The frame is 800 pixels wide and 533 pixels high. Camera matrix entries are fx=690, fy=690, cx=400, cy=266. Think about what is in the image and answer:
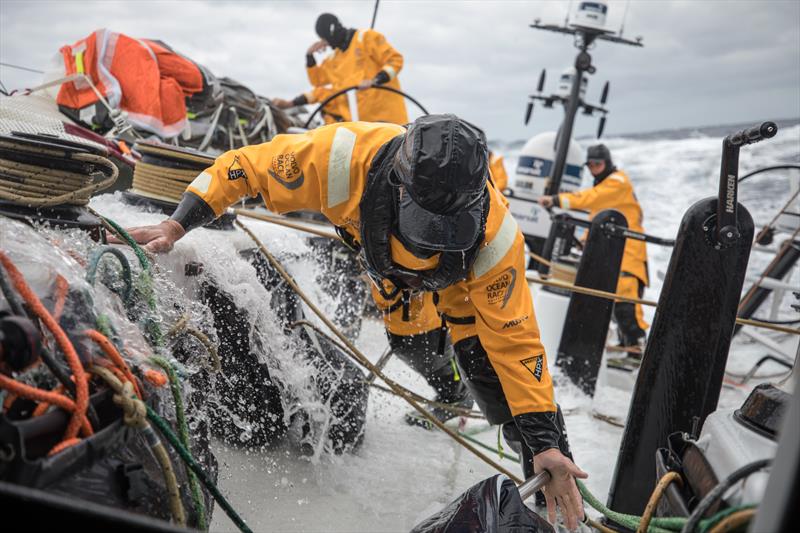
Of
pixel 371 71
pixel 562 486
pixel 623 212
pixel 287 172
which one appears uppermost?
pixel 371 71

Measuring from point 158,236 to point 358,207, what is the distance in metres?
0.69

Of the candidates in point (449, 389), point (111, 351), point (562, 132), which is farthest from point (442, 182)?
point (562, 132)

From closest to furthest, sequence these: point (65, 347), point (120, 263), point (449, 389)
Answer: point (65, 347)
point (120, 263)
point (449, 389)

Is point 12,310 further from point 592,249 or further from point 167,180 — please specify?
point 592,249

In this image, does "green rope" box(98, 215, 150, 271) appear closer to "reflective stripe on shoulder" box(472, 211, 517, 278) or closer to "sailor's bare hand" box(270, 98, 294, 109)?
"reflective stripe on shoulder" box(472, 211, 517, 278)

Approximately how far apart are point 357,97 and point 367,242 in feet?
15.9

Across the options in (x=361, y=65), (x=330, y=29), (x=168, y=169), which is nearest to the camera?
(x=168, y=169)

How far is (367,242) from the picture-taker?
2430 millimetres

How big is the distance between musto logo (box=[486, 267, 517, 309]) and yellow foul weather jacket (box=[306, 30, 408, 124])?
4.72 metres

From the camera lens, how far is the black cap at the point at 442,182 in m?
2.13

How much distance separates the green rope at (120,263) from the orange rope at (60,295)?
17 centimetres

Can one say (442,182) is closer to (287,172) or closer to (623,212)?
(287,172)

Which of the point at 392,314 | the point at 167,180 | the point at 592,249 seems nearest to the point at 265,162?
the point at 167,180

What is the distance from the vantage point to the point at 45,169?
70.6 inches
